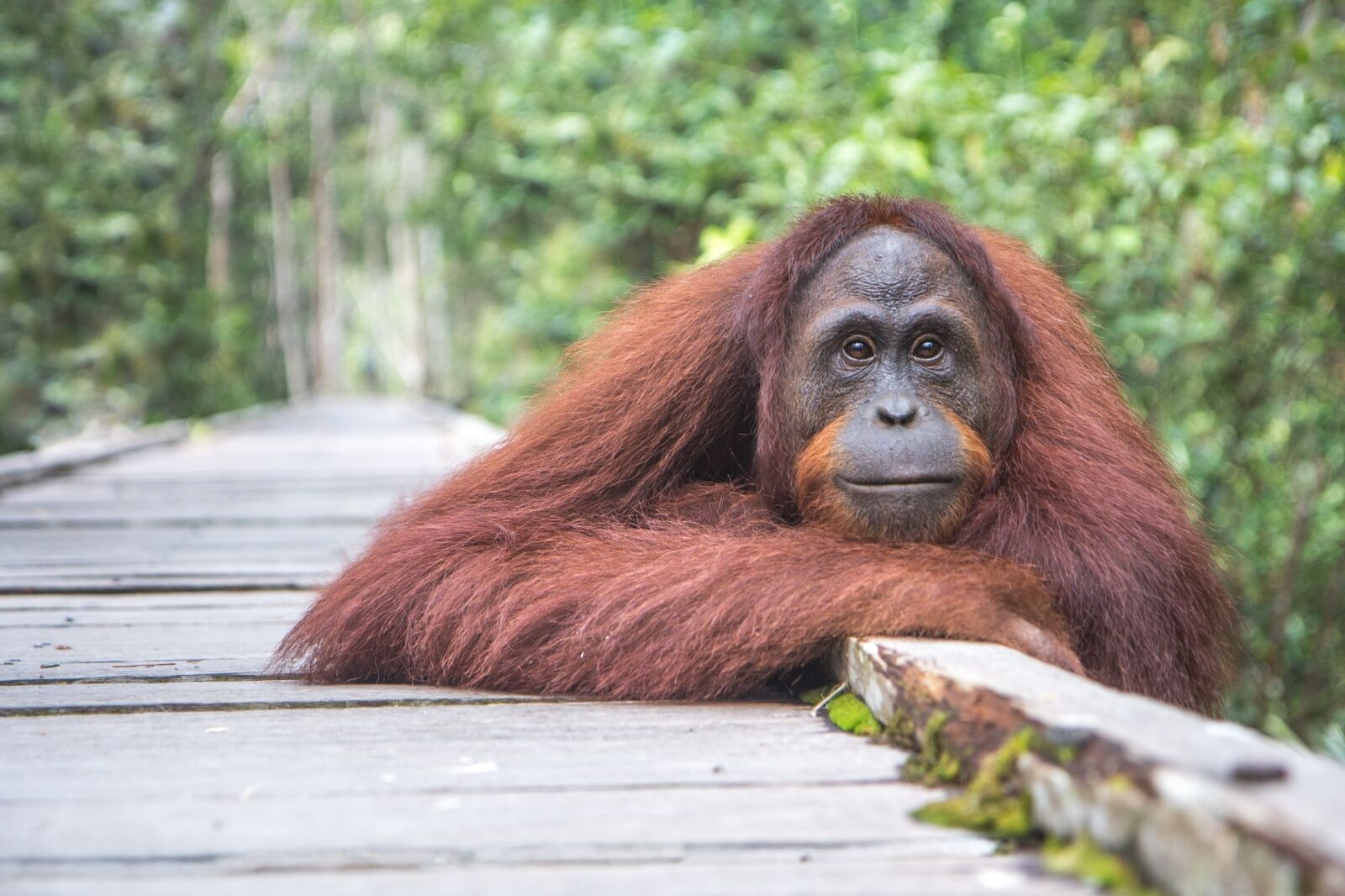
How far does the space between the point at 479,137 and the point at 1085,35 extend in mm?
4578

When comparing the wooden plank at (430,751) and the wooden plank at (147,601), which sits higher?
the wooden plank at (430,751)

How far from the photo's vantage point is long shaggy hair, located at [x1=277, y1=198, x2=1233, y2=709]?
2.10 meters

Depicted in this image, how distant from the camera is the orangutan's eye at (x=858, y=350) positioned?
2498mm

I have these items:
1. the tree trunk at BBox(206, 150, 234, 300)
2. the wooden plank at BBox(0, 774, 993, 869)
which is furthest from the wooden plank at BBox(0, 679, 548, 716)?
the tree trunk at BBox(206, 150, 234, 300)

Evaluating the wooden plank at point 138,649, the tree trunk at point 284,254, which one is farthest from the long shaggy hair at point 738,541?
the tree trunk at point 284,254

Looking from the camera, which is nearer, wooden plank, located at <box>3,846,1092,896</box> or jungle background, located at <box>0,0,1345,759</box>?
wooden plank, located at <box>3,846,1092,896</box>

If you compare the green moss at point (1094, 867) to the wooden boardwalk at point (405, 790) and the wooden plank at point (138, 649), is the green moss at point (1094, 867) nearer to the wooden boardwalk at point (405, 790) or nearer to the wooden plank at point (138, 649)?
the wooden boardwalk at point (405, 790)

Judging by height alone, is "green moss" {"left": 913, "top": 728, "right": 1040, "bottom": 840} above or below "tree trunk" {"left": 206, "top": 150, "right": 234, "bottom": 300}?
below

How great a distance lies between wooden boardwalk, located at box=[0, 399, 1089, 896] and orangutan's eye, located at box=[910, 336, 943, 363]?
763 mm

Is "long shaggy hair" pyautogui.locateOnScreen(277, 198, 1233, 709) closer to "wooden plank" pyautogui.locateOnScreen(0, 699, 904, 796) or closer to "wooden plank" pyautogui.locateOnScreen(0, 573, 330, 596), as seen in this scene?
"wooden plank" pyautogui.locateOnScreen(0, 699, 904, 796)

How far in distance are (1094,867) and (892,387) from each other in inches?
52.3

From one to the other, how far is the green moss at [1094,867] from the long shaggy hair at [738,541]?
2.24 feet

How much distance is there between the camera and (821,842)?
1368 mm

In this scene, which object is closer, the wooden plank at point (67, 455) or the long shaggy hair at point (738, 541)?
the long shaggy hair at point (738, 541)
